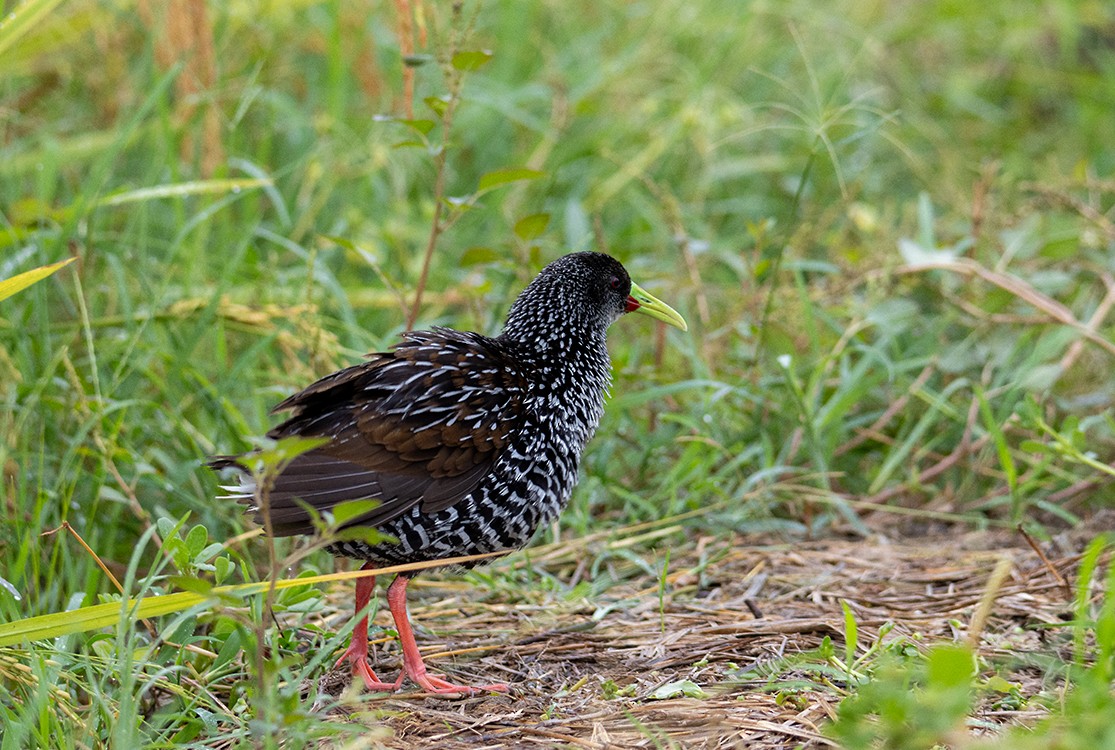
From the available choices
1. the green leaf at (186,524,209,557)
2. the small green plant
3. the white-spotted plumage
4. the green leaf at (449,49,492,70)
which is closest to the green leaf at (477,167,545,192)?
the green leaf at (449,49,492,70)

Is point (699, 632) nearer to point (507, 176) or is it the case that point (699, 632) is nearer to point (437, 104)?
point (507, 176)

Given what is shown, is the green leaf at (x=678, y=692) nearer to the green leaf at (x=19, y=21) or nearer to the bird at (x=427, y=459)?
the bird at (x=427, y=459)

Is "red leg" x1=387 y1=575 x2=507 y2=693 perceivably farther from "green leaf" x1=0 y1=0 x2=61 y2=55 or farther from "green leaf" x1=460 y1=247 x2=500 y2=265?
"green leaf" x1=0 y1=0 x2=61 y2=55

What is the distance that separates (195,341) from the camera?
452cm

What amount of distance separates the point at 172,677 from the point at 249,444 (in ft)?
4.17

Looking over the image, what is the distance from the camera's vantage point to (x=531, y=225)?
13.8 ft

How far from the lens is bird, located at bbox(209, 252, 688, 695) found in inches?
131

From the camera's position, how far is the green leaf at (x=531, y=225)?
4.15 m

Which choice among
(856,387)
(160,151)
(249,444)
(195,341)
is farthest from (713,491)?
(160,151)

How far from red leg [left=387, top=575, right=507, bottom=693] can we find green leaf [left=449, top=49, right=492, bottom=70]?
1571 millimetres

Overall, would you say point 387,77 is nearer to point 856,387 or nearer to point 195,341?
point 195,341

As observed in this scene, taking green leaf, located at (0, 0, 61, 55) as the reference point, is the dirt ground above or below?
below

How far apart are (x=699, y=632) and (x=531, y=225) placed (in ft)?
4.92

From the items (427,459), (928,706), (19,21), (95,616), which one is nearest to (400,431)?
(427,459)
